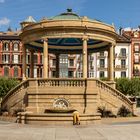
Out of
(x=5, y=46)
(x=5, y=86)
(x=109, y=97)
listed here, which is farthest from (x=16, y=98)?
(x=5, y=46)

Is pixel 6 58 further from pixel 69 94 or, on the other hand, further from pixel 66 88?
pixel 69 94

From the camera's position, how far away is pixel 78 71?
115 metres

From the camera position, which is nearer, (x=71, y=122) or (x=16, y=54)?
(x=71, y=122)

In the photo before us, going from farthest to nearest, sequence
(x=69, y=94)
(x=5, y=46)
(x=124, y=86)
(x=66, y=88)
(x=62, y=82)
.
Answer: (x=5, y=46), (x=124, y=86), (x=62, y=82), (x=66, y=88), (x=69, y=94)

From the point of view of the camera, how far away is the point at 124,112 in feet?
126

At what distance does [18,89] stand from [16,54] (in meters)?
75.4

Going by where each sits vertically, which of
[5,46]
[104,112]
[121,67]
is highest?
[5,46]

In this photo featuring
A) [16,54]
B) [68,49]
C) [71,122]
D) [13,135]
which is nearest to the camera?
[13,135]

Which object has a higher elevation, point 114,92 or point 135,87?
point 114,92

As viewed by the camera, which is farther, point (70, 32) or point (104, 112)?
point (70, 32)

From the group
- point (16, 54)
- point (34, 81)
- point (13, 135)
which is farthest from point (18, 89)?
point (16, 54)

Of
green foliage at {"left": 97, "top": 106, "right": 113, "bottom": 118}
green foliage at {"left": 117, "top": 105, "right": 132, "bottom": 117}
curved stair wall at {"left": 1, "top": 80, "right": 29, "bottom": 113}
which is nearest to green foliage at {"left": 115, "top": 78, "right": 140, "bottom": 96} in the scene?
green foliage at {"left": 117, "top": 105, "right": 132, "bottom": 117}

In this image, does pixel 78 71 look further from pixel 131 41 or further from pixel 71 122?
pixel 71 122

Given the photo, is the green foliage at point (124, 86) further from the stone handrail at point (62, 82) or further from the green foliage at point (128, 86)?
the stone handrail at point (62, 82)
